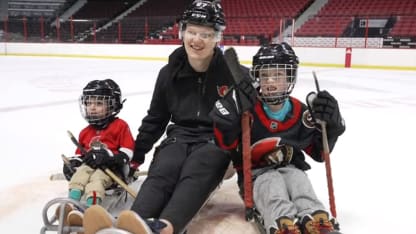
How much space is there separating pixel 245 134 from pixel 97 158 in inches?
17.4

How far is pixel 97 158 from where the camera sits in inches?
50.0

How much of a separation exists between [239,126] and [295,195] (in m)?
0.24

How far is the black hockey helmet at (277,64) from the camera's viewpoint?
3.91ft

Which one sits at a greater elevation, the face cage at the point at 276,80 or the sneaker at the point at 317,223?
the face cage at the point at 276,80

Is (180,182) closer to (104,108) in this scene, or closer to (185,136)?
(185,136)

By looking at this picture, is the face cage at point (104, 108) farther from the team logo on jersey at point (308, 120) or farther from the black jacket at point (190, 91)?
the team logo on jersey at point (308, 120)

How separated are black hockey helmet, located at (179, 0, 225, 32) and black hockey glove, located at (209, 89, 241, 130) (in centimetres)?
23

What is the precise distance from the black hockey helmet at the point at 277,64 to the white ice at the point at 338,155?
1.34ft

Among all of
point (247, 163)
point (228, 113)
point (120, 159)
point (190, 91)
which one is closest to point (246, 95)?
point (228, 113)

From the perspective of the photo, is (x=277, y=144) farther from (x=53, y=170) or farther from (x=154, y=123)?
(x=53, y=170)

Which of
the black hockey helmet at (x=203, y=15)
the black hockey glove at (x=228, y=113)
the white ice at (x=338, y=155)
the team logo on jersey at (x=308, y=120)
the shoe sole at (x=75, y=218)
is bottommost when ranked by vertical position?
the white ice at (x=338, y=155)

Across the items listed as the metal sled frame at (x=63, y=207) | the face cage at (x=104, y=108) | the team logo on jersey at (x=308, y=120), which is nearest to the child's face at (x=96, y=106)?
the face cage at (x=104, y=108)

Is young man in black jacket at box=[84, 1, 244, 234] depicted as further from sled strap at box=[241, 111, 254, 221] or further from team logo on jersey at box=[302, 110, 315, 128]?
team logo on jersey at box=[302, 110, 315, 128]

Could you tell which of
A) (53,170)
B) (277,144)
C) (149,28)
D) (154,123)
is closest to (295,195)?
(277,144)
